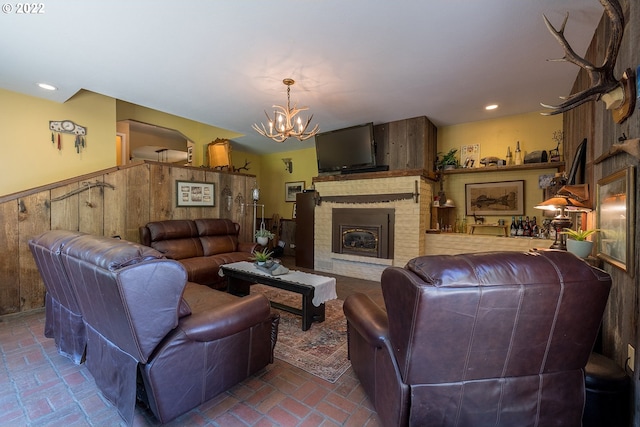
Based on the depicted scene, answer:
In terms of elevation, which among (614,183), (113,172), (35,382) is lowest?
→ (35,382)

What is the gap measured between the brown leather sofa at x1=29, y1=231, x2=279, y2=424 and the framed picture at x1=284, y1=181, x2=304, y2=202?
17.0 ft

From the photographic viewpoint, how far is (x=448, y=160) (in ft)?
15.7

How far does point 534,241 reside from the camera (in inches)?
149

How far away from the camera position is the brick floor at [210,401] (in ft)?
5.26

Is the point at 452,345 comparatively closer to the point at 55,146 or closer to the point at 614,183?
the point at 614,183

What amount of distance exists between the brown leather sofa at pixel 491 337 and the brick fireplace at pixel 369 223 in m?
3.18

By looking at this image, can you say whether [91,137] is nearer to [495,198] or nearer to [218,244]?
[218,244]

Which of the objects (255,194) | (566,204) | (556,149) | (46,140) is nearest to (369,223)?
(255,194)

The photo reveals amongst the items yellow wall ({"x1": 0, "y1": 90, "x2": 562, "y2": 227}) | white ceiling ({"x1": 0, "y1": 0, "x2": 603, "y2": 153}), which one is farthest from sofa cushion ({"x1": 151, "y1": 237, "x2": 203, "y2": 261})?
white ceiling ({"x1": 0, "y1": 0, "x2": 603, "y2": 153})

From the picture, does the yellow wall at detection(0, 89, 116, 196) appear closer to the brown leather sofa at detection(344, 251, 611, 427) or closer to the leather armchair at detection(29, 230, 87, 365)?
the leather armchair at detection(29, 230, 87, 365)

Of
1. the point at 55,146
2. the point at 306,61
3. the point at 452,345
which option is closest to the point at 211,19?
the point at 306,61

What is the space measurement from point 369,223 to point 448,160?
1.78m

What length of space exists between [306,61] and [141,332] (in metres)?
2.75

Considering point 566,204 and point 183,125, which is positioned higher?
point 183,125
